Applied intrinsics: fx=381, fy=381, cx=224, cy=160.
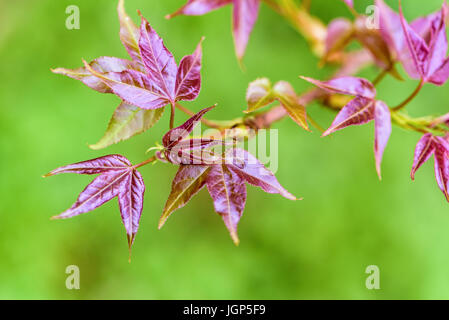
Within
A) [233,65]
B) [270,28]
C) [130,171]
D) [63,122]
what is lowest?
[130,171]

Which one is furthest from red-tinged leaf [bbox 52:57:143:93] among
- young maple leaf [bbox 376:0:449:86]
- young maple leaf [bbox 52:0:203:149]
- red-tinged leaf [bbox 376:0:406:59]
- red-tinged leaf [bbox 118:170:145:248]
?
red-tinged leaf [bbox 376:0:406:59]

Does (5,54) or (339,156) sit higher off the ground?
(5,54)

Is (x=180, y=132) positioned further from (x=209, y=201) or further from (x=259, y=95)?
(x=209, y=201)

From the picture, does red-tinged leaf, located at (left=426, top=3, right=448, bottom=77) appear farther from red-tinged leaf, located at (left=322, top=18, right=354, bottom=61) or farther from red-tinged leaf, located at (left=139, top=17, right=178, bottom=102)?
red-tinged leaf, located at (left=139, top=17, right=178, bottom=102)

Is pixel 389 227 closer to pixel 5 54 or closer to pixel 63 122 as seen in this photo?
pixel 63 122
